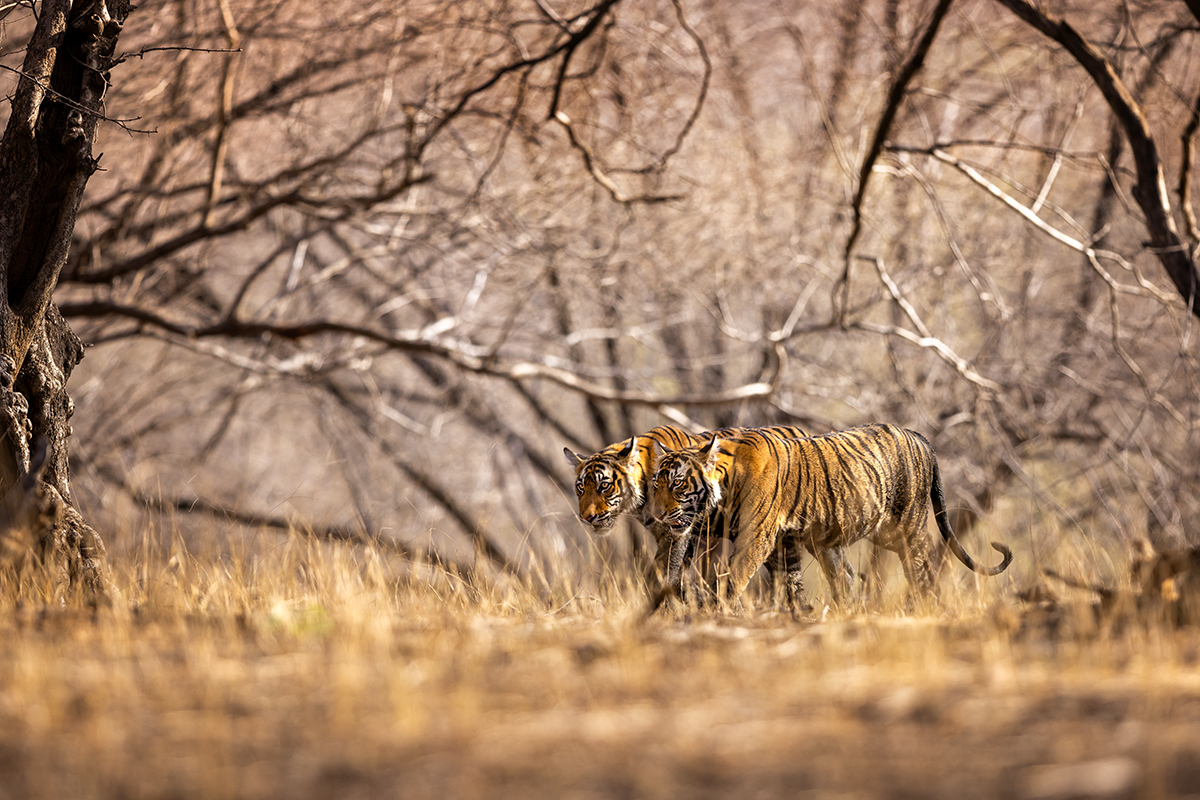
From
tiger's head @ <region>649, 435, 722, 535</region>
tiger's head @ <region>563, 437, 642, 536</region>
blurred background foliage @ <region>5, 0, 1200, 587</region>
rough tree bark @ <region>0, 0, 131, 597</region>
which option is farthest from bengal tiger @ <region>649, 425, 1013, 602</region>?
blurred background foliage @ <region>5, 0, 1200, 587</region>

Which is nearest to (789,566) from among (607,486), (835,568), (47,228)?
(835,568)

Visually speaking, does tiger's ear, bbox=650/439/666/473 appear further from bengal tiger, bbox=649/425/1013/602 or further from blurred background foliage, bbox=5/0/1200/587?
blurred background foliage, bbox=5/0/1200/587

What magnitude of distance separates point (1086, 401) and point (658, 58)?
586cm

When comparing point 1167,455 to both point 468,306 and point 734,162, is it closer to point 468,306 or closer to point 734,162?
point 734,162

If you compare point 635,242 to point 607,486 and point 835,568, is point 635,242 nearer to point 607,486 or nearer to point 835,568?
point 835,568

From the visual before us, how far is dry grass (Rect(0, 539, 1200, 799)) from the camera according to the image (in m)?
1.85

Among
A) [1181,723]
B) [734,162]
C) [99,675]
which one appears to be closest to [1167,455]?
[734,162]

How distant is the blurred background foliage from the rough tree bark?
9.14 ft

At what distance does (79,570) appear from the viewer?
14.8 feet

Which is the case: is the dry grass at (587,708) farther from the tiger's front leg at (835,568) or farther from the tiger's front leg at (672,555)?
the tiger's front leg at (835,568)

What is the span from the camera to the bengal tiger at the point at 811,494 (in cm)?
462

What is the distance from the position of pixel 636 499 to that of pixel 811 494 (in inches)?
32.4

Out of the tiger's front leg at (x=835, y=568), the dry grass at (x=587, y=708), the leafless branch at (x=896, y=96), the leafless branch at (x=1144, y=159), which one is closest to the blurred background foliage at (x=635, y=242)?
the leafless branch at (x=896, y=96)

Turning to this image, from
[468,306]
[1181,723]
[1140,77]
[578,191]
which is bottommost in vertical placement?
[1181,723]
